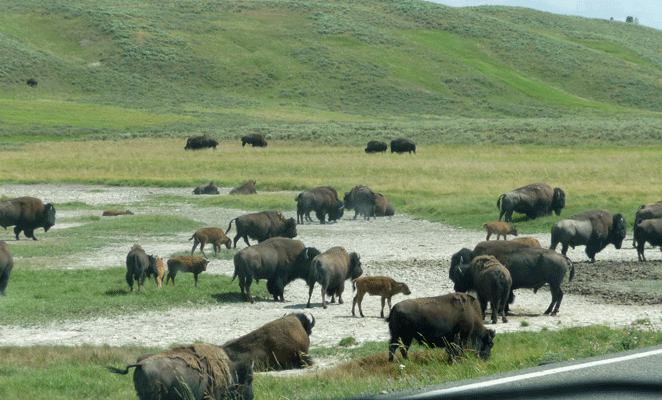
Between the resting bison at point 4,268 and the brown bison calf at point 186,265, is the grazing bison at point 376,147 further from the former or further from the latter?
the resting bison at point 4,268

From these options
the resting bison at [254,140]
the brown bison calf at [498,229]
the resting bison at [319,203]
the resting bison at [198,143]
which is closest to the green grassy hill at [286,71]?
the resting bison at [254,140]

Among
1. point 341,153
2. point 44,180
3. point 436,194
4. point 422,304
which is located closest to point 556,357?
point 422,304

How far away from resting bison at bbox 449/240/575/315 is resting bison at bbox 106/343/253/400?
18.2 ft

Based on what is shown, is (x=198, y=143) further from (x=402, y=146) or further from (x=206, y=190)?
(x=206, y=190)

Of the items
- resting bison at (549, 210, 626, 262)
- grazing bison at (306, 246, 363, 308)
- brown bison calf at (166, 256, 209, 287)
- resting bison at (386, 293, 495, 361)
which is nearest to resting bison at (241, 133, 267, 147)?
resting bison at (549, 210, 626, 262)

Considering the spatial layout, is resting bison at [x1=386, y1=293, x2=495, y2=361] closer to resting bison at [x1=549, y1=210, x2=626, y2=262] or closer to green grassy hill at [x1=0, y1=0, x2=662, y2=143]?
resting bison at [x1=549, y1=210, x2=626, y2=262]

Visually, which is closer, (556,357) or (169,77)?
(556,357)

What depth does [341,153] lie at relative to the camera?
153 ft

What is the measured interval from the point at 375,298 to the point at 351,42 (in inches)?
4020

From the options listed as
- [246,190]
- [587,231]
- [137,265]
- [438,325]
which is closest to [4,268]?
[137,265]

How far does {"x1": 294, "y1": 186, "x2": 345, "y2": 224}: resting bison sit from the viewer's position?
23775 millimetres

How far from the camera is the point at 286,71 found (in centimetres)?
9981

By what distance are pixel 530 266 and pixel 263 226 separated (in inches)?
313

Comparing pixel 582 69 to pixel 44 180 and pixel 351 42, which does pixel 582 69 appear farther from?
pixel 44 180
